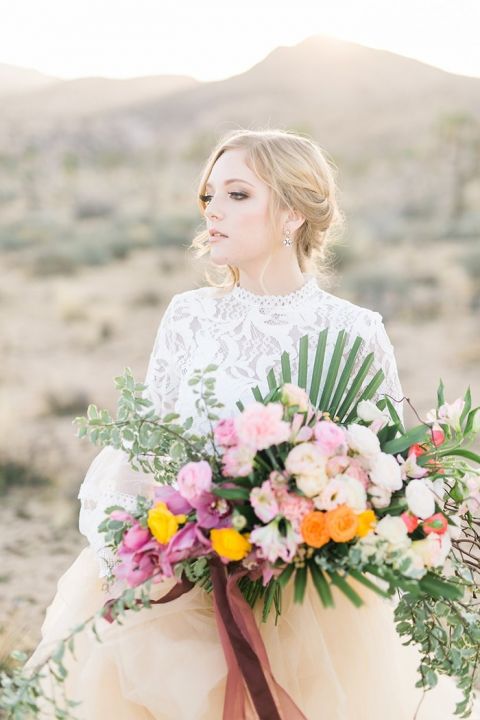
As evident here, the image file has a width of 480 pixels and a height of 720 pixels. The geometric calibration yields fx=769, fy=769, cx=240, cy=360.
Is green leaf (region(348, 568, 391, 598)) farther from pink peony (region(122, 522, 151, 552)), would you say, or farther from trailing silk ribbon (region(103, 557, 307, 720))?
pink peony (region(122, 522, 151, 552))

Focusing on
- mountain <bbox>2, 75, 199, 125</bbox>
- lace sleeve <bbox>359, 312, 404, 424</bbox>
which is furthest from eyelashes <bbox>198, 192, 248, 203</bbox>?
mountain <bbox>2, 75, 199, 125</bbox>

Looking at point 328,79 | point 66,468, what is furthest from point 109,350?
point 328,79

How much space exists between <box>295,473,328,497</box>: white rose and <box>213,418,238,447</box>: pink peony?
0.19 metres

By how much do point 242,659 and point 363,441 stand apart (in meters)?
0.63

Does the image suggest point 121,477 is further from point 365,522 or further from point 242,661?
point 365,522

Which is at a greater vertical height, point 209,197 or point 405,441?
point 209,197

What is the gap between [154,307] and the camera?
490 inches

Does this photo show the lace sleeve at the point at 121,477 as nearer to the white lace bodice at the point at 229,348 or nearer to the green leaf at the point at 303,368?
the white lace bodice at the point at 229,348

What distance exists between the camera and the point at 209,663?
82.2 inches

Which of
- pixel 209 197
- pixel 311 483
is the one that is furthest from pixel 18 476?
pixel 311 483

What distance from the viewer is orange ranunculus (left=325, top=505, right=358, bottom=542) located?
171 cm

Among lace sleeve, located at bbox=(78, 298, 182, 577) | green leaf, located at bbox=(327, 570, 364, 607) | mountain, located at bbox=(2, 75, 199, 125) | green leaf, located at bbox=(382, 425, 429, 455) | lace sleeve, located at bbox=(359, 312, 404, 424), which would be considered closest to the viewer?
green leaf, located at bbox=(327, 570, 364, 607)

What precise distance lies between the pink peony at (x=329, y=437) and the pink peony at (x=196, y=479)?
271 millimetres

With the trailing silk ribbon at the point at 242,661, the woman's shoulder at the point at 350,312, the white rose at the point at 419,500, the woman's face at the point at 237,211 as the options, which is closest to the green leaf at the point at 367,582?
A: the white rose at the point at 419,500
